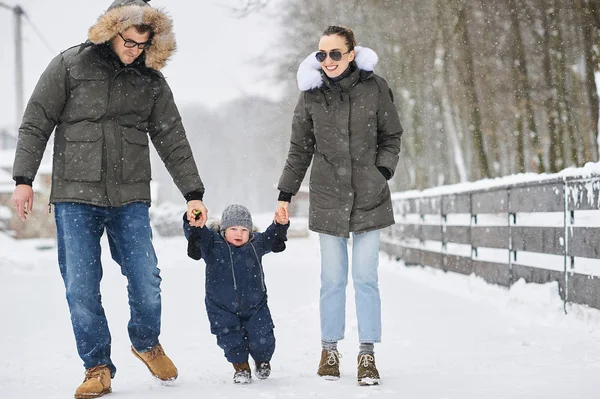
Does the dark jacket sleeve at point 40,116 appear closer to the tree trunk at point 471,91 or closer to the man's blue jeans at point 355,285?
the man's blue jeans at point 355,285

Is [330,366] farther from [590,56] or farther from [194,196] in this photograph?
[590,56]

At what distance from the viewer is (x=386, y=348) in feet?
18.7

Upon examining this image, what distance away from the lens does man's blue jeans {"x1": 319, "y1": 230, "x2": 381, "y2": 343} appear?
4.66 meters

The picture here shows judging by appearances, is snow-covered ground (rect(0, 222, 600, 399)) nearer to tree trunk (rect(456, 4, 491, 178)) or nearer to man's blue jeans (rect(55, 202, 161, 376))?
man's blue jeans (rect(55, 202, 161, 376))

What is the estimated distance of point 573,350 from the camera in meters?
5.20

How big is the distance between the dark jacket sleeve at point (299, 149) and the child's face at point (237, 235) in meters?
0.40

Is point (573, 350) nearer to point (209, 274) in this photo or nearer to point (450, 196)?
point (209, 274)

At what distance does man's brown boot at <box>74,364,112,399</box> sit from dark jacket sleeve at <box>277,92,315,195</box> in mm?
1466

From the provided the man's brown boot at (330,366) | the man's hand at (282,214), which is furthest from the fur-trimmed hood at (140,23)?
the man's brown boot at (330,366)

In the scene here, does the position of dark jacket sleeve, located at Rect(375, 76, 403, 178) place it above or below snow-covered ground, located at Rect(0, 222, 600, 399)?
above

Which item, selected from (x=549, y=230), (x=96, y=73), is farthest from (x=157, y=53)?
(x=549, y=230)

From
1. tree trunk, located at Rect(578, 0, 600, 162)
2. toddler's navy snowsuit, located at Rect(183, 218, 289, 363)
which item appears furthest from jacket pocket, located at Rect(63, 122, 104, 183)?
tree trunk, located at Rect(578, 0, 600, 162)

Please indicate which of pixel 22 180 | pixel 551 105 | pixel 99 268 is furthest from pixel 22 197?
pixel 551 105

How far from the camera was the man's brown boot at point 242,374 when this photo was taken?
4.44 meters
